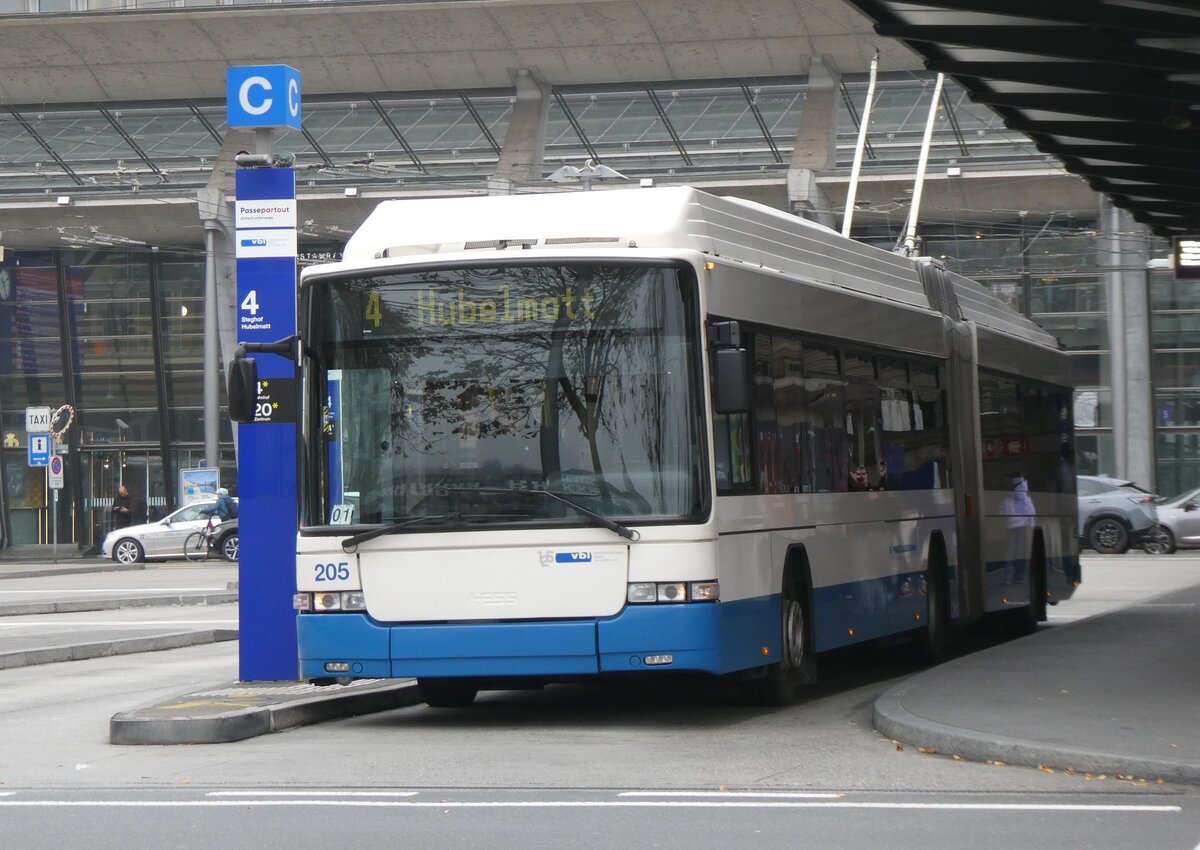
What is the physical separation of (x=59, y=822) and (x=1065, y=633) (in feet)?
34.7

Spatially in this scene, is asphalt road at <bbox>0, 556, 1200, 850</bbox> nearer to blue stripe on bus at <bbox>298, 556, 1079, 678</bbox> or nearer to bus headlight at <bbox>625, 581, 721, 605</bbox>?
blue stripe on bus at <bbox>298, 556, 1079, 678</bbox>

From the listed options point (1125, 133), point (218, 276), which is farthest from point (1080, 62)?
point (218, 276)

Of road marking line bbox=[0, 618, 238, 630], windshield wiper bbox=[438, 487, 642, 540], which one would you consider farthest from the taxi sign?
windshield wiper bbox=[438, 487, 642, 540]

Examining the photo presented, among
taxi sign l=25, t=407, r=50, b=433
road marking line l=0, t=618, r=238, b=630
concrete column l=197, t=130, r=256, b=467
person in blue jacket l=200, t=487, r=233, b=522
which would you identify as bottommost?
road marking line l=0, t=618, r=238, b=630

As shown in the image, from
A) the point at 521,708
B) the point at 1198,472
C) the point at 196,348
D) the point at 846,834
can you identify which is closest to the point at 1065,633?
the point at 521,708

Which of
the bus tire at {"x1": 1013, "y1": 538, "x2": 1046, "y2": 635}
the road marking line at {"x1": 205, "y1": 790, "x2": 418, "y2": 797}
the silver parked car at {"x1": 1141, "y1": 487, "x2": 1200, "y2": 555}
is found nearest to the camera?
the road marking line at {"x1": 205, "y1": 790, "x2": 418, "y2": 797}

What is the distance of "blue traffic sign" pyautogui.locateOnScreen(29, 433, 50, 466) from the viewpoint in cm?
4194

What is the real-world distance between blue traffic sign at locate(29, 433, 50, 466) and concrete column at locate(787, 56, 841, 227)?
17.2 meters

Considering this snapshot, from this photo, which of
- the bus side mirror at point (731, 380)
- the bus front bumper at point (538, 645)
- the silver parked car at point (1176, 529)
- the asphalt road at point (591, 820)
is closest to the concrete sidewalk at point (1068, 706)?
the asphalt road at point (591, 820)

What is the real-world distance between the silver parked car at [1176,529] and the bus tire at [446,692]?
2672 cm

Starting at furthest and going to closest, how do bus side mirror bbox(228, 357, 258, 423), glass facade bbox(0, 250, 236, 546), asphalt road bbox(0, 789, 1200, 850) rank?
glass facade bbox(0, 250, 236, 546) → bus side mirror bbox(228, 357, 258, 423) → asphalt road bbox(0, 789, 1200, 850)

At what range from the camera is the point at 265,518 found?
13.9 metres

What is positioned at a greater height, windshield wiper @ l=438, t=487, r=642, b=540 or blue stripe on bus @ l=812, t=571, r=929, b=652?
windshield wiper @ l=438, t=487, r=642, b=540

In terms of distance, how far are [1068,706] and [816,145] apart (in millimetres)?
31811
